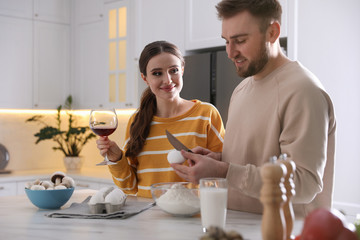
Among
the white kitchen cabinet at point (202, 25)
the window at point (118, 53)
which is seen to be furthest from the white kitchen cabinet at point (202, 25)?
the window at point (118, 53)

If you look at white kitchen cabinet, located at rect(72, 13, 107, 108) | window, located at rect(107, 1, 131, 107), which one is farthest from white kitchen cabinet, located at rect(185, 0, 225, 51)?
white kitchen cabinet, located at rect(72, 13, 107, 108)

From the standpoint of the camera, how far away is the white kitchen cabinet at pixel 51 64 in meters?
4.40

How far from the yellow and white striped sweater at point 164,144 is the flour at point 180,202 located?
0.54m

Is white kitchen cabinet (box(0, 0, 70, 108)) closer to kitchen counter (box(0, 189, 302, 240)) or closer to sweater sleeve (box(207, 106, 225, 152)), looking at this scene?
sweater sleeve (box(207, 106, 225, 152))

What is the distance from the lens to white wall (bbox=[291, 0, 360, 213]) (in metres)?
2.43

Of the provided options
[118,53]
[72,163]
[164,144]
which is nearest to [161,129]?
[164,144]

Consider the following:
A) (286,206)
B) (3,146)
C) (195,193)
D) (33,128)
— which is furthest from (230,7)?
(33,128)

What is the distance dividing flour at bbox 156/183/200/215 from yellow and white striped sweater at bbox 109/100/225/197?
54cm

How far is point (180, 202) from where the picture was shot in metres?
1.35

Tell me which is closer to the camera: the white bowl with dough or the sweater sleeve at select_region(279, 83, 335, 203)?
the sweater sleeve at select_region(279, 83, 335, 203)

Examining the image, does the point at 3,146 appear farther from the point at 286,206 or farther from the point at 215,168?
the point at 286,206

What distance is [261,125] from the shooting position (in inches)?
57.4

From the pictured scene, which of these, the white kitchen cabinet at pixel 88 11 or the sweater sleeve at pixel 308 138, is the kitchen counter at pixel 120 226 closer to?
the sweater sleeve at pixel 308 138

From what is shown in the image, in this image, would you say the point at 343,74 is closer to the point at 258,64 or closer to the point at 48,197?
the point at 258,64
